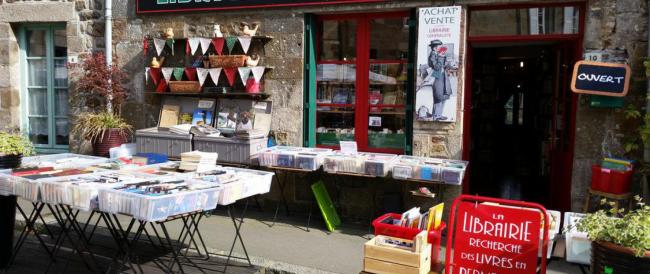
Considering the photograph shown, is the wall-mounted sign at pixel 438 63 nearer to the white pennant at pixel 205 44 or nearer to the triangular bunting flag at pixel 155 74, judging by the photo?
the white pennant at pixel 205 44

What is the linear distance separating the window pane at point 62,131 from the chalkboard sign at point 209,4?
236 cm

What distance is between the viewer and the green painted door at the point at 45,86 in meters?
8.67

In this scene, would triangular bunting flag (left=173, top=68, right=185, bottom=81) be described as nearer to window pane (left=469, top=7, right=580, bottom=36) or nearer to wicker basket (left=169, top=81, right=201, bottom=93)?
wicker basket (left=169, top=81, right=201, bottom=93)

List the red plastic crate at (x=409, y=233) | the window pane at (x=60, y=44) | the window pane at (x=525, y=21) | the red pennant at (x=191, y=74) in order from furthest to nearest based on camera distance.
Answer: the window pane at (x=60, y=44), the red pennant at (x=191, y=74), the window pane at (x=525, y=21), the red plastic crate at (x=409, y=233)

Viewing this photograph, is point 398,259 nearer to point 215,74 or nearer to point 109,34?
point 215,74

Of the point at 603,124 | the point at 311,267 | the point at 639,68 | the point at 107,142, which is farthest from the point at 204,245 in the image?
the point at 639,68

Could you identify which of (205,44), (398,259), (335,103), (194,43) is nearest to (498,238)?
(398,259)

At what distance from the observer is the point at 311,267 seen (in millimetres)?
5109

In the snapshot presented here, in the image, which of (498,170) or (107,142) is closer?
(107,142)

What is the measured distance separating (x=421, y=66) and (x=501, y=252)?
9.98ft

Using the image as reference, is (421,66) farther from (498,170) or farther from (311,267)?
(498,170)

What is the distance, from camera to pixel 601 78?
5531 millimetres

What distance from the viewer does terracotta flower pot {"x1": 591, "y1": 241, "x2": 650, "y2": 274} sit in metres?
3.03

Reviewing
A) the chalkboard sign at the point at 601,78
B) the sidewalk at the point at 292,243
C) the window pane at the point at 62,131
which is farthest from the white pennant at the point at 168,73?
the chalkboard sign at the point at 601,78
